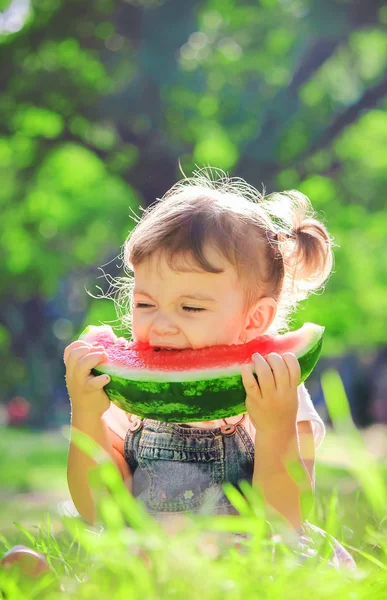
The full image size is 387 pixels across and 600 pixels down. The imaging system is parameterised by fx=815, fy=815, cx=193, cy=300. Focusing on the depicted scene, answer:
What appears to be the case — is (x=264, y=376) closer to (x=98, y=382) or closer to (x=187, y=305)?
(x=187, y=305)

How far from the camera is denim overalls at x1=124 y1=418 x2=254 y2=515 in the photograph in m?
2.81

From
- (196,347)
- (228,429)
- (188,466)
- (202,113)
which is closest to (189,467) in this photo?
(188,466)

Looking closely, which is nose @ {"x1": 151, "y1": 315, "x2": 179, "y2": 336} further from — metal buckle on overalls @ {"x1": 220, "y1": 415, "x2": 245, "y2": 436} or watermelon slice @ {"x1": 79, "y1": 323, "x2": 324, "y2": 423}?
metal buckle on overalls @ {"x1": 220, "y1": 415, "x2": 245, "y2": 436}

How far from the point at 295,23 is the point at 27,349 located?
13768 millimetres

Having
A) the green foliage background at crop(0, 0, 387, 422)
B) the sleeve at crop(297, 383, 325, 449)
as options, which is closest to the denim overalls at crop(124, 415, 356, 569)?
the sleeve at crop(297, 383, 325, 449)

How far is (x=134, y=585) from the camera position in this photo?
1.64 m

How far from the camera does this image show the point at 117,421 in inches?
125

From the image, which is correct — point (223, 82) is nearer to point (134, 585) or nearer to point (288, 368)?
point (288, 368)

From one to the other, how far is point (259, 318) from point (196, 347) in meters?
0.34

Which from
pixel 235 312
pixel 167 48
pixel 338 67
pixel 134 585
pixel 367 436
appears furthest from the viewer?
pixel 367 436

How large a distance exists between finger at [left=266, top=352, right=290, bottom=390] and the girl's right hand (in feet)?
1.86

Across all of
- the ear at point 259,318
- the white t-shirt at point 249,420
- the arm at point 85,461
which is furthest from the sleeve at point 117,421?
the ear at point 259,318

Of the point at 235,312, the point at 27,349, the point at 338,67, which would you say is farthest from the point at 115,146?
the point at 235,312

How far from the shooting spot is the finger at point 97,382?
9.05 ft
